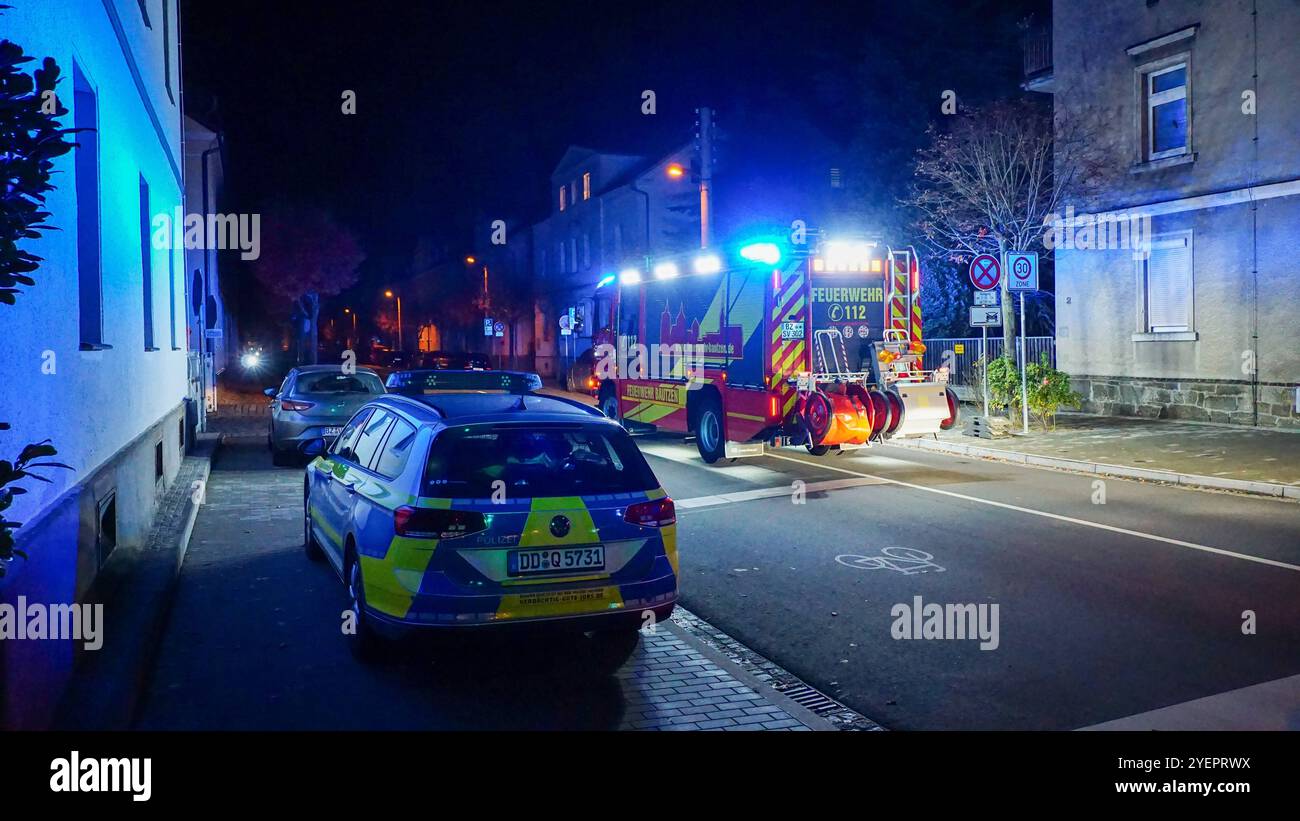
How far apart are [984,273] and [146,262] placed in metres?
12.4

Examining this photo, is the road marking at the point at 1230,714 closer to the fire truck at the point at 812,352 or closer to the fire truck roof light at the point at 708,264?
the fire truck at the point at 812,352

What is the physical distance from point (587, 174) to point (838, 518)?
41.1m

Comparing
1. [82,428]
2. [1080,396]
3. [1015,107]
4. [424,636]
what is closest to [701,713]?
[424,636]

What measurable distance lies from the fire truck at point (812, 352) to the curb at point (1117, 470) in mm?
1853

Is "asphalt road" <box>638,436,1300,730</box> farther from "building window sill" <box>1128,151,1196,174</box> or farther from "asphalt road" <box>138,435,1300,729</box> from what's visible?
"building window sill" <box>1128,151,1196,174</box>

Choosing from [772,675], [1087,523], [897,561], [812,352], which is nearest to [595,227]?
[812,352]

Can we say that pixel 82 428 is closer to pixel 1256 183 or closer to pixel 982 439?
pixel 982 439

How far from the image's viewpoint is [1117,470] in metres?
13.6

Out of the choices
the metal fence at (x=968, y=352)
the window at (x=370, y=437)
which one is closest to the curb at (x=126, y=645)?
the window at (x=370, y=437)

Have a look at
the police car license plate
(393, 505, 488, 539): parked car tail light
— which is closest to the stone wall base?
the police car license plate

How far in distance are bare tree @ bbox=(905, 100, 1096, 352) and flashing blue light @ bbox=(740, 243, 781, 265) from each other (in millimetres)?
6987

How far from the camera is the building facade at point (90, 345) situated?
5004 mm
